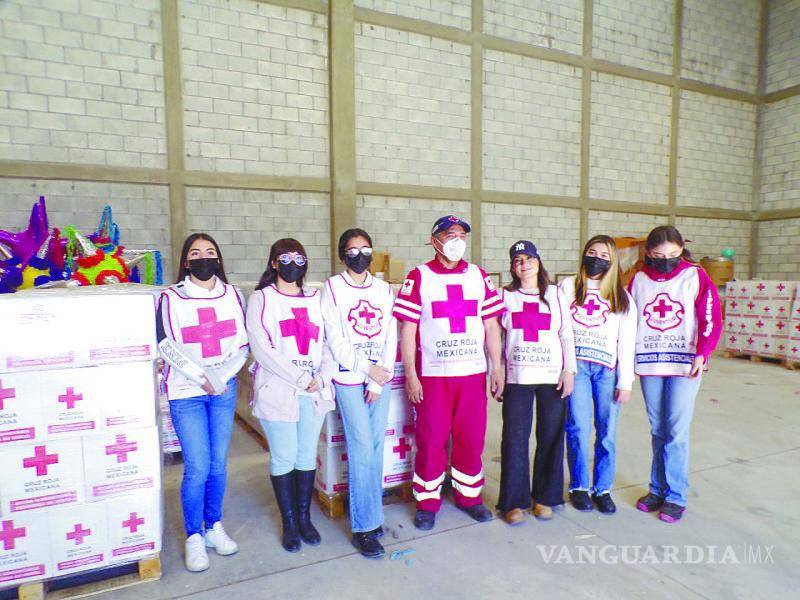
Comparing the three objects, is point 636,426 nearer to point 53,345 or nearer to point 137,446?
point 137,446

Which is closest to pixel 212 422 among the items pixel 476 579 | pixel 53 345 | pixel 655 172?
pixel 53 345

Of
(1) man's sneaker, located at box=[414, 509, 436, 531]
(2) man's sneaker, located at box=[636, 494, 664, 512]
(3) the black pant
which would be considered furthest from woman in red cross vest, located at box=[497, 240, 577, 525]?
(2) man's sneaker, located at box=[636, 494, 664, 512]

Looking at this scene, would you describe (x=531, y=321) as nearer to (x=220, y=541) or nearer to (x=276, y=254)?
(x=276, y=254)

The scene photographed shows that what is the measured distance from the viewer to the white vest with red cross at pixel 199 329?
2170 millimetres

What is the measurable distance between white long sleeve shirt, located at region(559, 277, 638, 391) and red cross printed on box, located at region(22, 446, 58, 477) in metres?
2.32

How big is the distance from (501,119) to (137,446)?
7127 mm

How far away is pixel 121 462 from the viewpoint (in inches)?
82.4

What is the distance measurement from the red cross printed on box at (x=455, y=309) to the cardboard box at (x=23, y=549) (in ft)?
5.91

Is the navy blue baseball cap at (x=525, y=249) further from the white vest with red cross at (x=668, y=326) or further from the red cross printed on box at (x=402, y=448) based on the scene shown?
the red cross printed on box at (x=402, y=448)

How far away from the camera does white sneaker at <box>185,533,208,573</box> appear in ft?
7.31

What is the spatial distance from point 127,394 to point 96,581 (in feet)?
2.60

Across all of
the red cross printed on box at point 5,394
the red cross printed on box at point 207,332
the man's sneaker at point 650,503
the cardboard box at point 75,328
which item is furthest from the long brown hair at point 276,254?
the man's sneaker at point 650,503

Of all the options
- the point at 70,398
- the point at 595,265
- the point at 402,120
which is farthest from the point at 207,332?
the point at 402,120

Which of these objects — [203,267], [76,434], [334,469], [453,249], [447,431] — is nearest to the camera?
[76,434]
